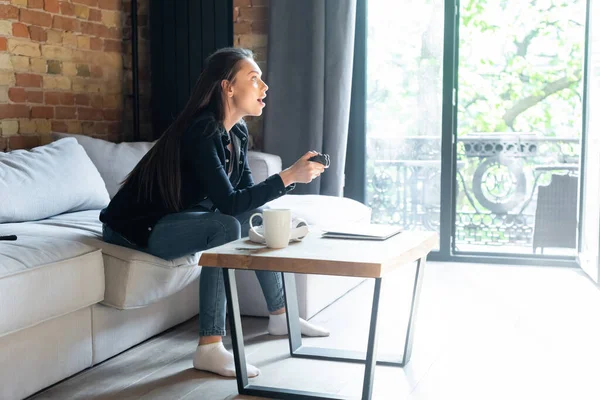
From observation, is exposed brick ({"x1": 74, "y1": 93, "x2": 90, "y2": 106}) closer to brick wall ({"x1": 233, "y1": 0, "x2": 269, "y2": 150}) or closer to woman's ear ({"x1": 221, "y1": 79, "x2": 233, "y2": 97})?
brick wall ({"x1": 233, "y1": 0, "x2": 269, "y2": 150})

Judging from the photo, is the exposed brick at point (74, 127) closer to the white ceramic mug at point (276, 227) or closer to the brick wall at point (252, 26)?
the brick wall at point (252, 26)

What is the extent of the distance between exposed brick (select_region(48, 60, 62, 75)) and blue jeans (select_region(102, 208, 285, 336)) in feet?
4.67

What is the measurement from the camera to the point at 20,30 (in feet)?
11.3

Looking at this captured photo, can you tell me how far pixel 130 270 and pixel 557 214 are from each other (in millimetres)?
2870

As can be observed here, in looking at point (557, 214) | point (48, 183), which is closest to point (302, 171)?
point (48, 183)

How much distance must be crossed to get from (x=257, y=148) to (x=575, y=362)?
7.93ft

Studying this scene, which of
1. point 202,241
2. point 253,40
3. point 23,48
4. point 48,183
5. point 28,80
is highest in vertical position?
point 253,40

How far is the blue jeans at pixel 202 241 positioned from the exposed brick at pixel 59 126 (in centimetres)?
134

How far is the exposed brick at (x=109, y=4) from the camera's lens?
4113 mm

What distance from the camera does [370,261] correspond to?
6.26 feet

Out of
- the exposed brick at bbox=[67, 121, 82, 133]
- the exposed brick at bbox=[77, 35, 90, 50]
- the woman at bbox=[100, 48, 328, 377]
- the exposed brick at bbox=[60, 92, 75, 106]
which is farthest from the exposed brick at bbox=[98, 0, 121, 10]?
the woman at bbox=[100, 48, 328, 377]

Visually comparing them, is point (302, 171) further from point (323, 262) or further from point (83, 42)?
point (83, 42)

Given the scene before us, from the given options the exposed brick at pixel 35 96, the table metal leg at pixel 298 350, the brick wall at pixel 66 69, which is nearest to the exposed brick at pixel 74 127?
the brick wall at pixel 66 69

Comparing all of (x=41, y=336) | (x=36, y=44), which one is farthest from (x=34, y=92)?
(x=41, y=336)
